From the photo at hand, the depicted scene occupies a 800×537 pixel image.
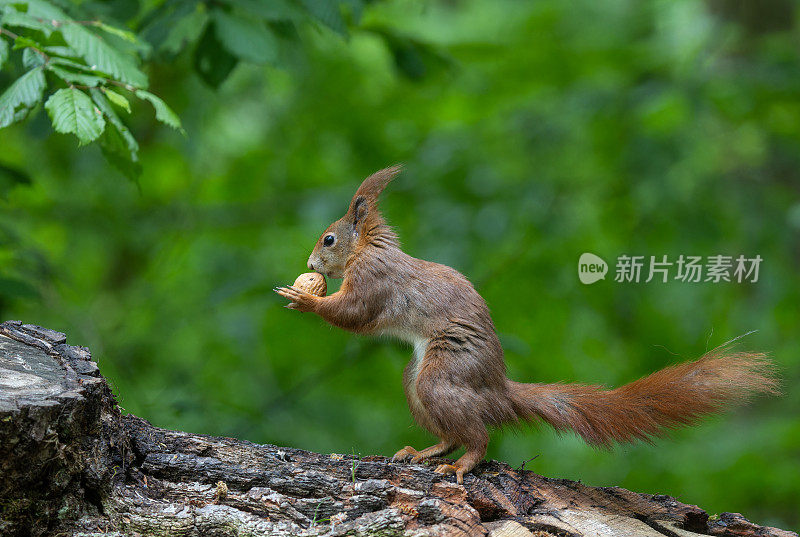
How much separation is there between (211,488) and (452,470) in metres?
0.79

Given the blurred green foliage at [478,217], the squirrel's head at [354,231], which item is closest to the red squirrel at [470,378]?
the squirrel's head at [354,231]

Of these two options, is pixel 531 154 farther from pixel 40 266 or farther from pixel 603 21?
pixel 40 266

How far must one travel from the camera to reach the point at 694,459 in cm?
502

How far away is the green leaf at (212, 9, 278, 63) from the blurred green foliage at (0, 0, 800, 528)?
95 centimetres

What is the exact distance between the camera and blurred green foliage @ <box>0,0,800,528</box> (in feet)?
14.7

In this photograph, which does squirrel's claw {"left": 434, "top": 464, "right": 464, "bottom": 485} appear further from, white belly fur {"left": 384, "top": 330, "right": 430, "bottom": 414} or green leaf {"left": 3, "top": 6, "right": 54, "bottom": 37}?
green leaf {"left": 3, "top": 6, "right": 54, "bottom": 37}

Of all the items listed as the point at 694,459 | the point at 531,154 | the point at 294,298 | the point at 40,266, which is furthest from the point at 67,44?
the point at 694,459

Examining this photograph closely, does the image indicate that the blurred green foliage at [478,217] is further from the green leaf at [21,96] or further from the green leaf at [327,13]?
the green leaf at [21,96]

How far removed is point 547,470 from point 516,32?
353 cm

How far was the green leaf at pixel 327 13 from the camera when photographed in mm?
3031

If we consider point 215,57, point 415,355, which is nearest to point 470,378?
point 415,355

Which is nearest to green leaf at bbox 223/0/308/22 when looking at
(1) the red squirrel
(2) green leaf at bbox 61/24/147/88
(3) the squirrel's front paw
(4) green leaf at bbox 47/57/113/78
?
(2) green leaf at bbox 61/24/147/88

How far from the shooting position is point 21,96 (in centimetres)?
224

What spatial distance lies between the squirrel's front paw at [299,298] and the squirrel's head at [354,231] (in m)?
0.29
